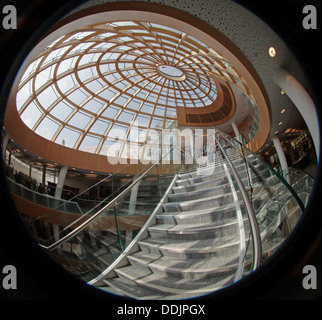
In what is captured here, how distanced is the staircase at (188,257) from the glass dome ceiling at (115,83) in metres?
8.46

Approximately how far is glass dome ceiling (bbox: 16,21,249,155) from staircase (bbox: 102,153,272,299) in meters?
8.46

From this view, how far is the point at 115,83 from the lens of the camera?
52.8 ft

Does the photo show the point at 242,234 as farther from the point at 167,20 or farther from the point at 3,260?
the point at 167,20

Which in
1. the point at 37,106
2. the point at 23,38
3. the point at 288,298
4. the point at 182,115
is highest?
the point at 182,115

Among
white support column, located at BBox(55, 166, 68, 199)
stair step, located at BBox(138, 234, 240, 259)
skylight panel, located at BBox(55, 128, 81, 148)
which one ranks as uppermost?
skylight panel, located at BBox(55, 128, 81, 148)

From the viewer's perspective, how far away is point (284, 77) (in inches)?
143

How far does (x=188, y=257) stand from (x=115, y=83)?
1697 cm

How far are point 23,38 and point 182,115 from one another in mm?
19670

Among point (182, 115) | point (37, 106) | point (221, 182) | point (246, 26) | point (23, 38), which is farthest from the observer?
point (182, 115)

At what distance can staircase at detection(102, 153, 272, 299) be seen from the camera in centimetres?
209

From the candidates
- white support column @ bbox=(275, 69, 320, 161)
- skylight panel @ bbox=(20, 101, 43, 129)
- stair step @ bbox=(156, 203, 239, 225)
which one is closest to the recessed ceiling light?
white support column @ bbox=(275, 69, 320, 161)

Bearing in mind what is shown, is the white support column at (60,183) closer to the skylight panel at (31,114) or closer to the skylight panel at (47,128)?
the skylight panel at (47,128)

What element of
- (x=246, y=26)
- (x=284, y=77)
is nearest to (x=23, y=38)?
(x=246, y=26)

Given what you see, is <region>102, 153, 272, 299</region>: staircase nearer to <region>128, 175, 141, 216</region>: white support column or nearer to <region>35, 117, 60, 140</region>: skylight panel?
<region>128, 175, 141, 216</region>: white support column
